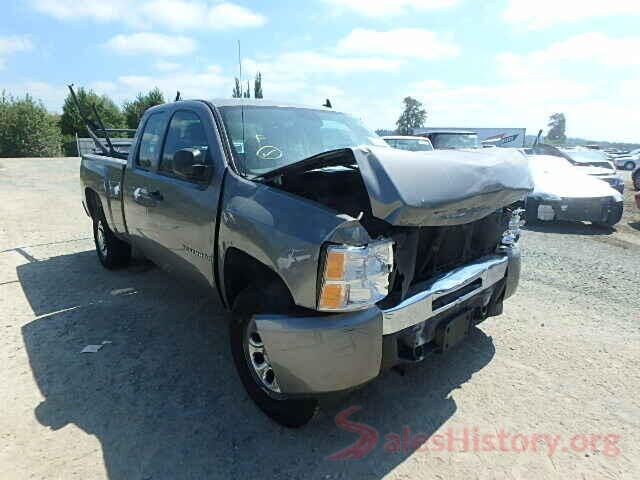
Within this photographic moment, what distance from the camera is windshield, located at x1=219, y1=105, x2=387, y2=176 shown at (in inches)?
113

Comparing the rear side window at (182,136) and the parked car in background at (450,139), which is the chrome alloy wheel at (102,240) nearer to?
the rear side window at (182,136)

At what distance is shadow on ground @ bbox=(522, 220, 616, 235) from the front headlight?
6.72m

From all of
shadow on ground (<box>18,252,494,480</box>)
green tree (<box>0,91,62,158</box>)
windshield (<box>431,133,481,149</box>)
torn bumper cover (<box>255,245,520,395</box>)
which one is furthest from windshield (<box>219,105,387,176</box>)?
green tree (<box>0,91,62,158</box>)

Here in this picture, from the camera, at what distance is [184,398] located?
272 cm

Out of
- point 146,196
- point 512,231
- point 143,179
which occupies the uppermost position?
point 143,179

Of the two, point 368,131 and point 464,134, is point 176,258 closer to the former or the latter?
point 368,131

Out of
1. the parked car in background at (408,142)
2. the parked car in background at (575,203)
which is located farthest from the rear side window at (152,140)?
the parked car in background at (408,142)

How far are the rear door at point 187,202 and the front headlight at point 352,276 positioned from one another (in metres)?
1.05

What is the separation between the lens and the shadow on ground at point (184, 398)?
2207mm

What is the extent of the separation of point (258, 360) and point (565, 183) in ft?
26.0

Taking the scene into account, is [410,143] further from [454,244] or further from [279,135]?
[454,244]

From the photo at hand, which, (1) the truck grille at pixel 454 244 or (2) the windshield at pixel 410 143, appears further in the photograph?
(2) the windshield at pixel 410 143

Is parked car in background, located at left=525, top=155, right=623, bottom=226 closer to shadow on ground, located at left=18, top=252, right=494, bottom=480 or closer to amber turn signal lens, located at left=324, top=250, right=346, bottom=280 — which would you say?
shadow on ground, located at left=18, top=252, right=494, bottom=480

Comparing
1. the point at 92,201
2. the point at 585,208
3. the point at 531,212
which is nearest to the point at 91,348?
the point at 92,201
